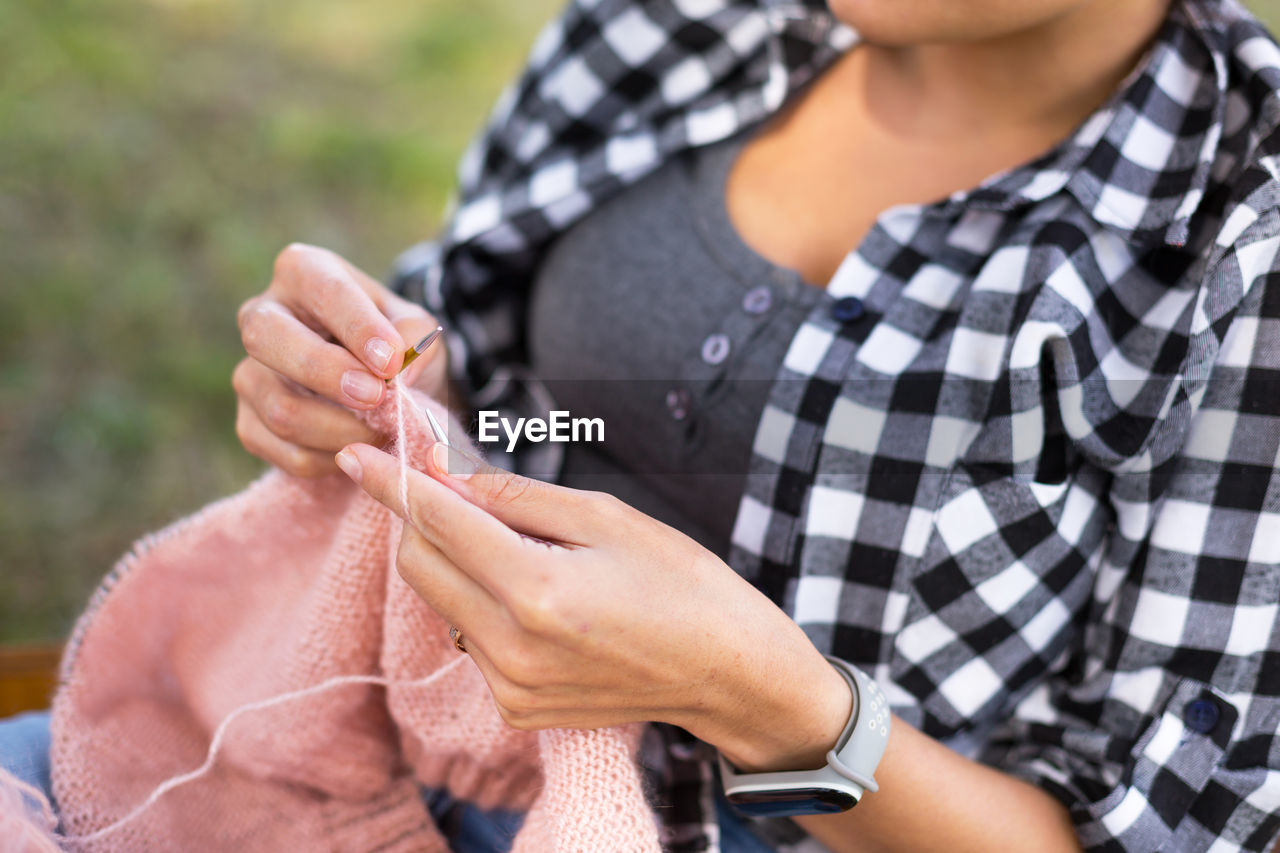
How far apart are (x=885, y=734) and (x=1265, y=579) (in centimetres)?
27

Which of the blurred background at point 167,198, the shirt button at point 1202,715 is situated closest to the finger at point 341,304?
the shirt button at point 1202,715

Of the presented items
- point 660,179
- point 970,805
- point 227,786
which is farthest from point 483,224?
point 970,805

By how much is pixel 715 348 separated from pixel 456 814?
43 centimetres

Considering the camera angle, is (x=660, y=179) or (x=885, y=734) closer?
(x=885, y=734)

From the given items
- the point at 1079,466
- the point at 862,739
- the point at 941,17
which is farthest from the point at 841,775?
the point at 941,17

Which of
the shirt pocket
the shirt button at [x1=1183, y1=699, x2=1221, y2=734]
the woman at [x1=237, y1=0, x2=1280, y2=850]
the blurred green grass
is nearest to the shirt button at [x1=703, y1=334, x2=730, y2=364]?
the woman at [x1=237, y1=0, x2=1280, y2=850]

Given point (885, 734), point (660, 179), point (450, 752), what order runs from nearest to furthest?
point (885, 734)
point (450, 752)
point (660, 179)

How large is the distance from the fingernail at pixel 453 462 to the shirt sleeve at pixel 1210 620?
0.45 m

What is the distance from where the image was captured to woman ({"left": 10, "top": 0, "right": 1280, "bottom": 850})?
542 mm

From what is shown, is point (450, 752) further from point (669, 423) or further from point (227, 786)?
point (669, 423)

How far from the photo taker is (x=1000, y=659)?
0.70 m

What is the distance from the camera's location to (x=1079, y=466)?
0.70 meters

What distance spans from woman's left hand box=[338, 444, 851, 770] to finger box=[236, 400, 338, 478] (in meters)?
0.14

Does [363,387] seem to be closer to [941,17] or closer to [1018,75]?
[941,17]
